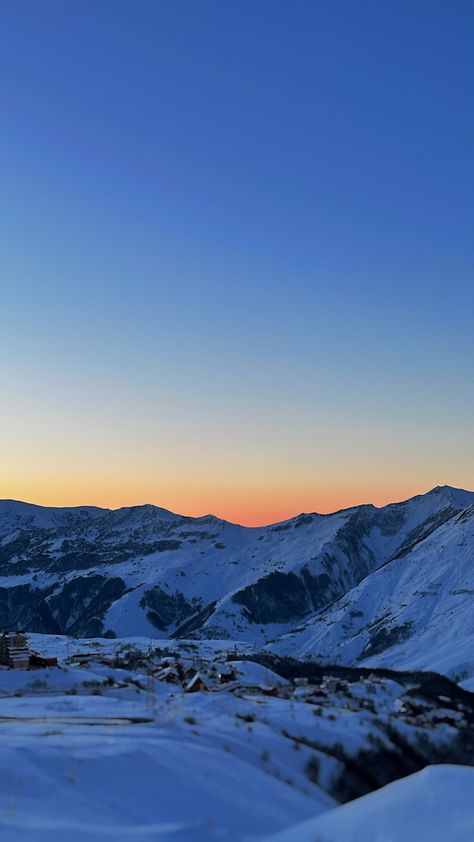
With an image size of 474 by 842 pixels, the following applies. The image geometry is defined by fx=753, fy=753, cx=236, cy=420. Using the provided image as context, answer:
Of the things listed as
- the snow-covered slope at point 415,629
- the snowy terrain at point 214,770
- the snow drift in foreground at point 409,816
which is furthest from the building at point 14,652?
the snow-covered slope at point 415,629

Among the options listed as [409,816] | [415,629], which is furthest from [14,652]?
[415,629]

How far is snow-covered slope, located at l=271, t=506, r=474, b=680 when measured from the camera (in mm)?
142875

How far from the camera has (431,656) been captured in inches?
5517

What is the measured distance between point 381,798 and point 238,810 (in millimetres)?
4876

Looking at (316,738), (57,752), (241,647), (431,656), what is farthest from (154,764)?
(241,647)

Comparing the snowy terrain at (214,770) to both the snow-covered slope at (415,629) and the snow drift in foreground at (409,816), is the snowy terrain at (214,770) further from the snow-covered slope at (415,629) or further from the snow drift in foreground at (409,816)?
the snow-covered slope at (415,629)

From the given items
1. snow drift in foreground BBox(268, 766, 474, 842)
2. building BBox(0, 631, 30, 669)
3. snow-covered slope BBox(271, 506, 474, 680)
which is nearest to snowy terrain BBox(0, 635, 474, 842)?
snow drift in foreground BBox(268, 766, 474, 842)

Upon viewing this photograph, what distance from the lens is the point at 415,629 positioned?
169 metres

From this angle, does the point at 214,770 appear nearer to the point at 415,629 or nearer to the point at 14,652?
the point at 14,652

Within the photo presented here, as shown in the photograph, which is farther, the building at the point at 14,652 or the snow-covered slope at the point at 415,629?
the snow-covered slope at the point at 415,629

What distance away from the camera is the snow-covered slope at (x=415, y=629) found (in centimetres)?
14288

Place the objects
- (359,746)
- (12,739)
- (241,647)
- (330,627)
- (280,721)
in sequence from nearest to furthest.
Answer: (12,739) < (359,746) < (280,721) < (241,647) < (330,627)

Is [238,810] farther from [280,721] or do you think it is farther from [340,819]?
[280,721]

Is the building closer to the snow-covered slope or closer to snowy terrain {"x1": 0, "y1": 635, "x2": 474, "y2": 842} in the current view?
snowy terrain {"x1": 0, "y1": 635, "x2": 474, "y2": 842}
